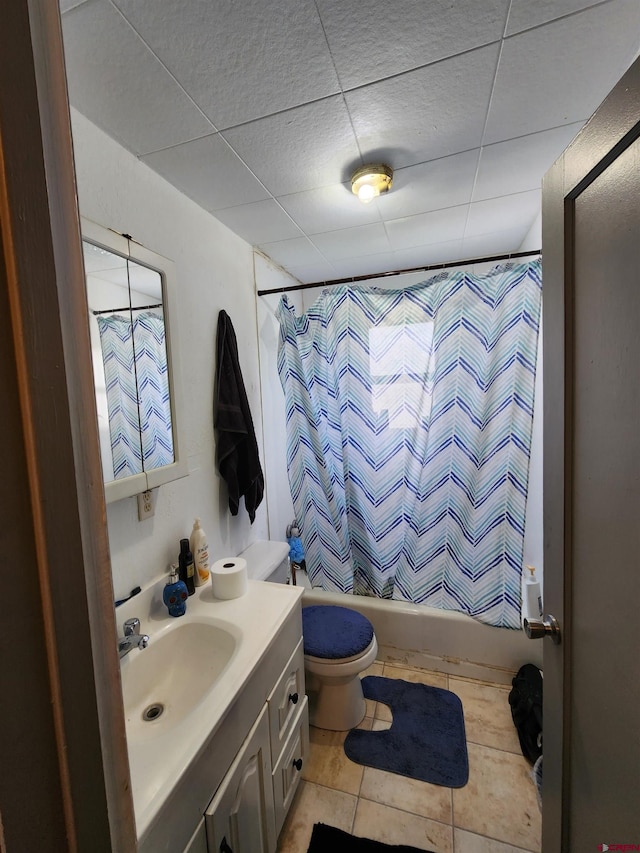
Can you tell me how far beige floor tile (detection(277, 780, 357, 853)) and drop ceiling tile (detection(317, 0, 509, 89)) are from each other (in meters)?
2.39

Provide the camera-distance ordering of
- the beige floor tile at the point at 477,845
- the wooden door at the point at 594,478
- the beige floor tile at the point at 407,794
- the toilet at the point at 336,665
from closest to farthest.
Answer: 1. the wooden door at the point at 594,478
2. the beige floor tile at the point at 477,845
3. the beige floor tile at the point at 407,794
4. the toilet at the point at 336,665

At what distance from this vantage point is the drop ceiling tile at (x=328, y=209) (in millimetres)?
1453

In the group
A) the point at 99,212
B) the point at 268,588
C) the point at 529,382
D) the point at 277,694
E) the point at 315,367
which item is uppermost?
the point at 99,212

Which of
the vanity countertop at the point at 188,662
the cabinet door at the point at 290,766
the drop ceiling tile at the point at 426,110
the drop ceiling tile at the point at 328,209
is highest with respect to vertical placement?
the drop ceiling tile at the point at 328,209

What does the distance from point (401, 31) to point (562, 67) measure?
18.4 inches

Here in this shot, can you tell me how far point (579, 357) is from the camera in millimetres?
692

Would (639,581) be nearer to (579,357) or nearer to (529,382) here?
(579,357)

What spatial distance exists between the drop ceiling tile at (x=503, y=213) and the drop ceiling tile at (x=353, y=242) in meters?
0.46

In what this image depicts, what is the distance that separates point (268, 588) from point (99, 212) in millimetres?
1389

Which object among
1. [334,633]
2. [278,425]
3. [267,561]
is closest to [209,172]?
[278,425]

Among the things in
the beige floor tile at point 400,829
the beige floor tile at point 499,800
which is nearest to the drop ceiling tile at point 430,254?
the beige floor tile at point 499,800

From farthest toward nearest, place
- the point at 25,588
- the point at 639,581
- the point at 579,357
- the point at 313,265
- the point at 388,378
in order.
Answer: the point at 313,265 < the point at 388,378 < the point at 579,357 < the point at 639,581 < the point at 25,588

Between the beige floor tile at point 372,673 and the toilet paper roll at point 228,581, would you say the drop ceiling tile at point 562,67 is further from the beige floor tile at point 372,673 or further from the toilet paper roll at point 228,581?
the beige floor tile at point 372,673

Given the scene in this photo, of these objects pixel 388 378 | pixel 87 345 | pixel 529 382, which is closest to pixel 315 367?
pixel 388 378
